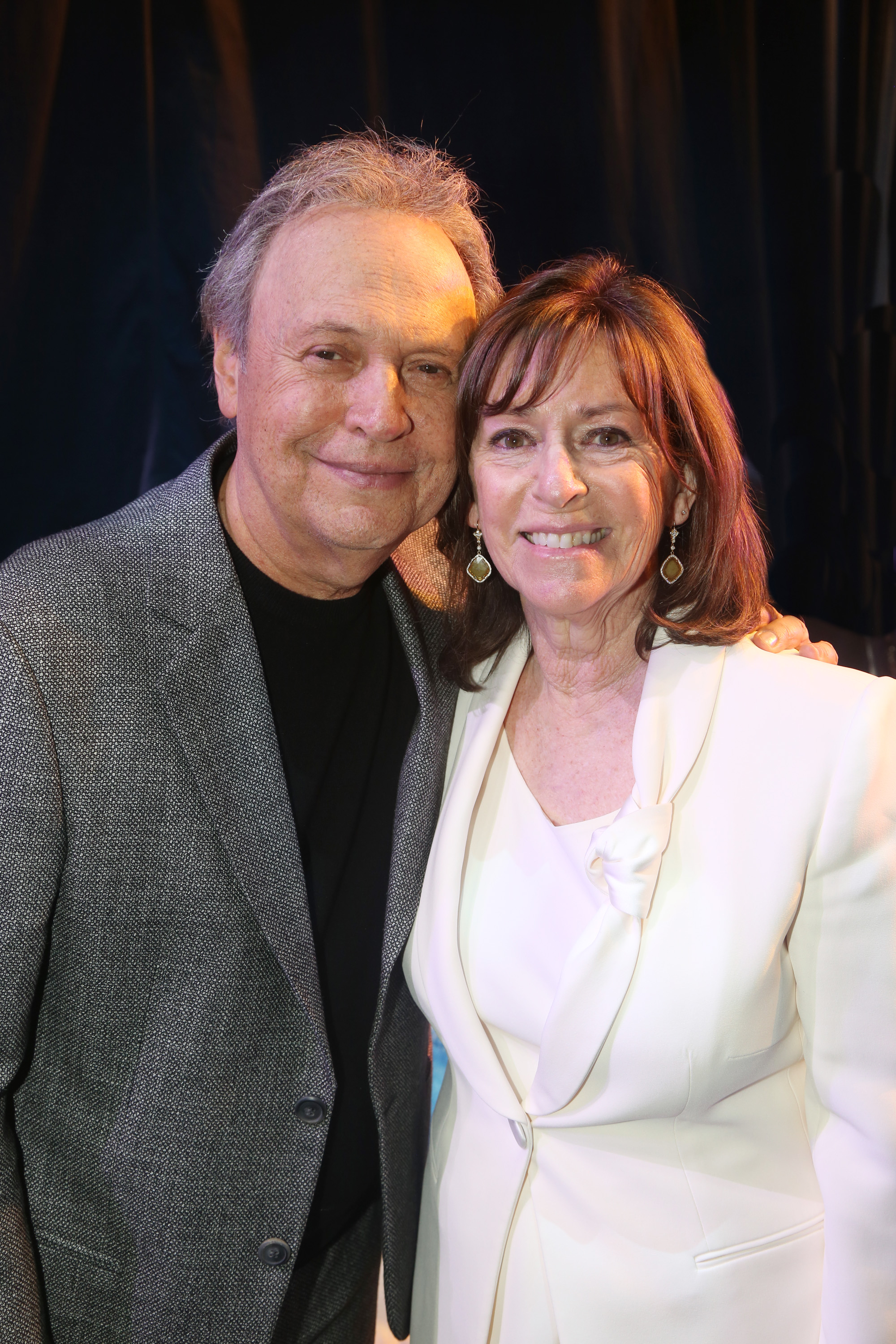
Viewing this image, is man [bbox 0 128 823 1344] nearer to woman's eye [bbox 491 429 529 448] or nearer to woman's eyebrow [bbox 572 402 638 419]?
woman's eye [bbox 491 429 529 448]

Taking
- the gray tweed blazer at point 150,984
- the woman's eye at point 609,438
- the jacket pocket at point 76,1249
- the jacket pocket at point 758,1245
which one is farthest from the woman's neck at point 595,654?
the jacket pocket at point 76,1249

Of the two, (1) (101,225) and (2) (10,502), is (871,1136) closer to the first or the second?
(2) (10,502)

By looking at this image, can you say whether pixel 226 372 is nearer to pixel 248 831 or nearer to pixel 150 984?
pixel 248 831

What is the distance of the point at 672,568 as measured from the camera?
147cm

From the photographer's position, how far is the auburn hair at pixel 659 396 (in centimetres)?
136

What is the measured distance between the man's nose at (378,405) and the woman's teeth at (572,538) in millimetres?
253

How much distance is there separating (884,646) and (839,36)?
1.53 metres

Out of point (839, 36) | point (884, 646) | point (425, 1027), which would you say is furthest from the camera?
point (884, 646)

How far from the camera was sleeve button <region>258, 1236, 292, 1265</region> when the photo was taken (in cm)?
127

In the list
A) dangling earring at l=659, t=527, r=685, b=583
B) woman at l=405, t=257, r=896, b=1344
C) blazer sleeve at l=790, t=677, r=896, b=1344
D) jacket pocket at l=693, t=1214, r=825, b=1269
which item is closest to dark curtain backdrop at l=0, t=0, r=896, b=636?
woman at l=405, t=257, r=896, b=1344

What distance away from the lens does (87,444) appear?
212cm

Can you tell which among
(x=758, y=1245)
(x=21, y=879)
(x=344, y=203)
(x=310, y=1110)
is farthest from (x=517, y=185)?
(x=758, y=1245)

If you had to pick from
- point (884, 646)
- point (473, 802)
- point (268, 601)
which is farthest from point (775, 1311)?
point (884, 646)

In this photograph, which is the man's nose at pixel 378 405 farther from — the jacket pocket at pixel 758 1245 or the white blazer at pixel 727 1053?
the jacket pocket at pixel 758 1245
